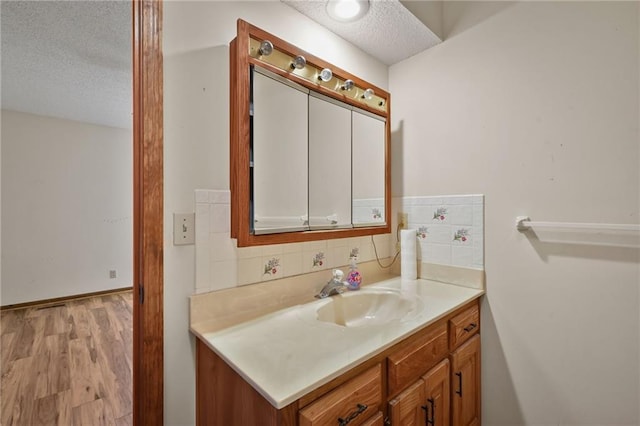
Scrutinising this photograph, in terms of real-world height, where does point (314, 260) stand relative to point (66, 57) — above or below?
below

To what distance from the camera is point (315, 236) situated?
4.07 feet

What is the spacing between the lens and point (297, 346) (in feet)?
2.78

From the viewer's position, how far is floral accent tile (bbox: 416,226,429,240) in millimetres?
1634

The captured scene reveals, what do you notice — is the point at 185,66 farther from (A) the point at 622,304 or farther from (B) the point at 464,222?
(A) the point at 622,304

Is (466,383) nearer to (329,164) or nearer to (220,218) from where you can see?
(329,164)

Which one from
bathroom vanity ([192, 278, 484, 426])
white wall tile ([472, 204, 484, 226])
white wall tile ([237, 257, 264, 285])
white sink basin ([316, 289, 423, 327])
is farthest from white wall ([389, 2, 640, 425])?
white wall tile ([237, 257, 264, 285])

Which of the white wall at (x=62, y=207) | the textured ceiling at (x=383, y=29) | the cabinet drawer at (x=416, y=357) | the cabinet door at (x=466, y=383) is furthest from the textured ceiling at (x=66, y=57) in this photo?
the cabinet door at (x=466, y=383)

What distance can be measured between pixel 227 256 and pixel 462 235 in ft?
3.85

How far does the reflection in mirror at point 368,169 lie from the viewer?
4.95 ft

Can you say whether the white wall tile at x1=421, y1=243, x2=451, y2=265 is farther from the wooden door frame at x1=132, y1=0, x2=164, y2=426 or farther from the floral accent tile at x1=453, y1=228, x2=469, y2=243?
the wooden door frame at x1=132, y1=0, x2=164, y2=426

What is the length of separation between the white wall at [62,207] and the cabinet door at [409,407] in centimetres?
361

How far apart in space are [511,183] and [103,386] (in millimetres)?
2786

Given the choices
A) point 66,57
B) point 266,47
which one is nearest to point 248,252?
point 266,47

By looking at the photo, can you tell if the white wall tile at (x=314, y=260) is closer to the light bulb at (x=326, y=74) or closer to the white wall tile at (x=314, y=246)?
the white wall tile at (x=314, y=246)
